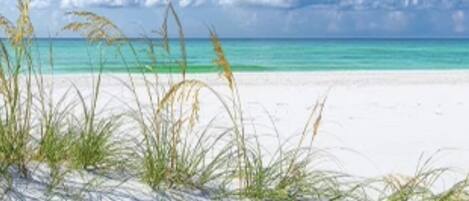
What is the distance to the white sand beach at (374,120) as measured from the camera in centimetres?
548

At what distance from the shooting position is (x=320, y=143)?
20.5ft

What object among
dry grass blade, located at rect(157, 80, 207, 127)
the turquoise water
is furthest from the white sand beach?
the turquoise water

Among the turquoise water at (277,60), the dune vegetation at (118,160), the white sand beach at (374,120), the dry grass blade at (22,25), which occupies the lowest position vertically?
the turquoise water at (277,60)

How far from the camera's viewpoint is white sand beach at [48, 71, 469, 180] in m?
5.48

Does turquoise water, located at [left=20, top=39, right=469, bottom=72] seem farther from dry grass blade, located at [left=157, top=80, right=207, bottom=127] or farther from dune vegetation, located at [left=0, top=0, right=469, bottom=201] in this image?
dry grass blade, located at [left=157, top=80, right=207, bottom=127]

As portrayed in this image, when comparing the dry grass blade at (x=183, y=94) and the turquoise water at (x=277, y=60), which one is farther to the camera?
the turquoise water at (x=277, y=60)

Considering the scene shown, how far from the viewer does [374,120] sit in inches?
321

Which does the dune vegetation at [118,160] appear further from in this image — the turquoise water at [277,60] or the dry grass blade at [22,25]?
the turquoise water at [277,60]

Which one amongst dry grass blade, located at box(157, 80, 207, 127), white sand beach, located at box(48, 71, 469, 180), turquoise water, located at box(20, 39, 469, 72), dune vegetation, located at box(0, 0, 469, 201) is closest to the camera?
dry grass blade, located at box(157, 80, 207, 127)

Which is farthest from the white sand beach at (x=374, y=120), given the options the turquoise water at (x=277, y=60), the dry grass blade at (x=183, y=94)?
the turquoise water at (x=277, y=60)

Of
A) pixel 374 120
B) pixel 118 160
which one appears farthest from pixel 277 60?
pixel 118 160

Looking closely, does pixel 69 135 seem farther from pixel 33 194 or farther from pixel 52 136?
pixel 33 194

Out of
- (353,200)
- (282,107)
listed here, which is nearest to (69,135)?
(353,200)

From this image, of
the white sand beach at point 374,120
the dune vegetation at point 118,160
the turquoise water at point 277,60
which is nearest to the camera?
the dune vegetation at point 118,160
